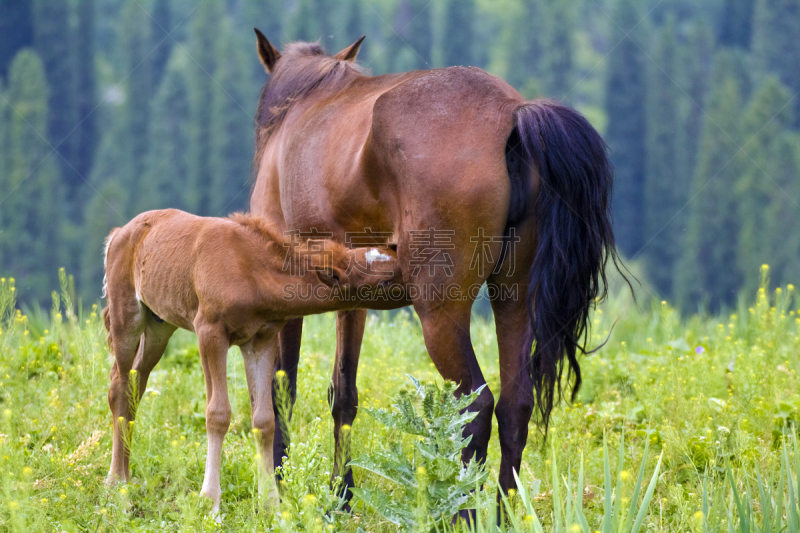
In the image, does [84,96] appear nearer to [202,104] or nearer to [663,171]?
[202,104]

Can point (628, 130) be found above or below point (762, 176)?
above

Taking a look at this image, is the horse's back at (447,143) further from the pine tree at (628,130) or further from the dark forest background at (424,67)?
the pine tree at (628,130)

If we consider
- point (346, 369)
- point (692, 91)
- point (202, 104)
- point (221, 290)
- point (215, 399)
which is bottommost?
point (346, 369)

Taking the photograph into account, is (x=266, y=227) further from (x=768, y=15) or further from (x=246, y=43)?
(x=246, y=43)

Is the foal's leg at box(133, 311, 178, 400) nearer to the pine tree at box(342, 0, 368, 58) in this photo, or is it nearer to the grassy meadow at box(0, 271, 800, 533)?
the grassy meadow at box(0, 271, 800, 533)

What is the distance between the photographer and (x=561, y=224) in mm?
3393

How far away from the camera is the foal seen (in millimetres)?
3287

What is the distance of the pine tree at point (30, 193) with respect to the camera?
38438 mm

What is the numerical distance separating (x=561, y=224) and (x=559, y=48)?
53816 millimetres

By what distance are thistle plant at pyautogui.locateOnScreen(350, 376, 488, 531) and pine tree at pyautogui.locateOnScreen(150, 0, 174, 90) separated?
56.7 metres

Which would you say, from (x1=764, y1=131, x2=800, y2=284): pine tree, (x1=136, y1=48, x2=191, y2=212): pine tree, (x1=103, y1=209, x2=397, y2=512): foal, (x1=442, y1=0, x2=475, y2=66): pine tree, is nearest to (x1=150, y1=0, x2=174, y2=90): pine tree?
(x1=136, y1=48, x2=191, y2=212): pine tree

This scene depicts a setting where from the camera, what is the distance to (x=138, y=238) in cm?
395

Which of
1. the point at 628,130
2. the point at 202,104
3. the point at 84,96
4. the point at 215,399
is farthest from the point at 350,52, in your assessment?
the point at 84,96

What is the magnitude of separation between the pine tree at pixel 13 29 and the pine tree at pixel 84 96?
3.21 m
